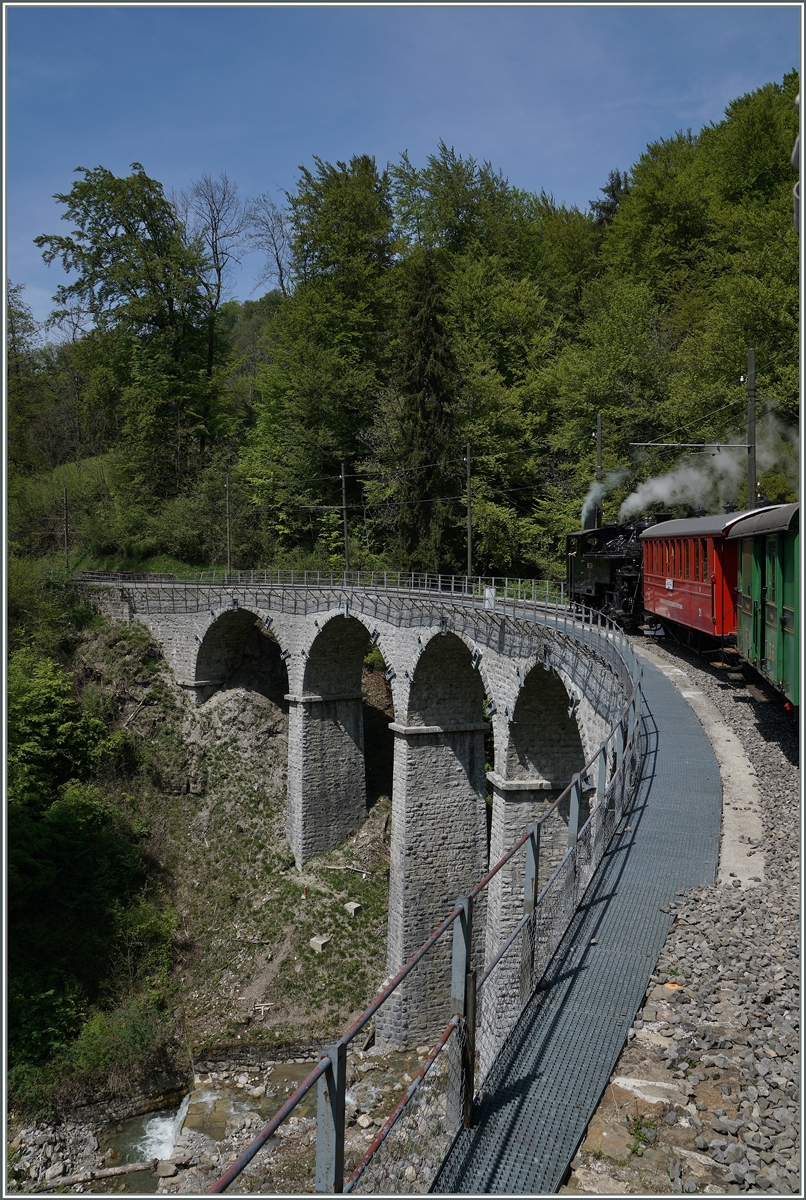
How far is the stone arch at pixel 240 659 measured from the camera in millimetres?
32906

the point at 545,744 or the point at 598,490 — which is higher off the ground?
the point at 598,490

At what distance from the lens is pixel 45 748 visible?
84.6 feet

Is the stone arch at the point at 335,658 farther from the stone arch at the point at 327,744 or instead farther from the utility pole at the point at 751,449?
the utility pole at the point at 751,449

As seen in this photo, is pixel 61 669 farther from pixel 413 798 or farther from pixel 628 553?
pixel 628 553

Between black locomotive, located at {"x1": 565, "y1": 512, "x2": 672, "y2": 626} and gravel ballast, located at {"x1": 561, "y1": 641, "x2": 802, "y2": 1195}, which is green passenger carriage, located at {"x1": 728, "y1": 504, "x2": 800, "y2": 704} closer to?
gravel ballast, located at {"x1": 561, "y1": 641, "x2": 802, "y2": 1195}

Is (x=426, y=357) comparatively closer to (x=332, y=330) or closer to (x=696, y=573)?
(x=332, y=330)

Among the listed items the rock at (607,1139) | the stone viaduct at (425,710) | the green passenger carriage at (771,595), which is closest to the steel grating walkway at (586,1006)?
the rock at (607,1139)

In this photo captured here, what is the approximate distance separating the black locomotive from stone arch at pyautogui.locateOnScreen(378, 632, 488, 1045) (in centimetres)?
457

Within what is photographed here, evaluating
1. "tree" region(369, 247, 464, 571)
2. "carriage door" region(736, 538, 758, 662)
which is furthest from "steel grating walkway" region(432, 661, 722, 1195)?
"tree" region(369, 247, 464, 571)

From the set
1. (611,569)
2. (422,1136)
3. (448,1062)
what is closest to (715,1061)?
(448,1062)

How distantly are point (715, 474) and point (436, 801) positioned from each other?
51.3ft

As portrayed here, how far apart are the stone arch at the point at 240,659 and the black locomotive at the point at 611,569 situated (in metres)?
13.0

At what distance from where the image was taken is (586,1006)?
532 cm

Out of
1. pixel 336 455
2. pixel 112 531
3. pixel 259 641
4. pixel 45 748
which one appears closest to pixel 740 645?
pixel 45 748
